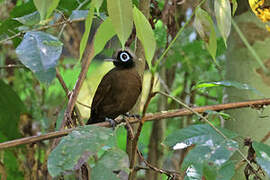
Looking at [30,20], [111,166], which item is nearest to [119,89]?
[30,20]

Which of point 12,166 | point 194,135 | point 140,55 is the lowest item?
point 12,166

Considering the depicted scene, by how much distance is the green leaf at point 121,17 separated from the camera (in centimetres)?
79

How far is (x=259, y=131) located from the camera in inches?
58.9

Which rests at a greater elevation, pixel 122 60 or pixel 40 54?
pixel 40 54

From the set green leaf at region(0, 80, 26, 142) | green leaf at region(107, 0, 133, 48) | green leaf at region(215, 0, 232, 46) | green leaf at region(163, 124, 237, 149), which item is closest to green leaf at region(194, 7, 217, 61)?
green leaf at region(215, 0, 232, 46)

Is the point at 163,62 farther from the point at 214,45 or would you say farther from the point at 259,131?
the point at 214,45

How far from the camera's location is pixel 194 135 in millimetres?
A: 1122

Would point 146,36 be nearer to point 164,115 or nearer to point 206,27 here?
point 206,27

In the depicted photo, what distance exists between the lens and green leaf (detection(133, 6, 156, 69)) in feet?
2.63

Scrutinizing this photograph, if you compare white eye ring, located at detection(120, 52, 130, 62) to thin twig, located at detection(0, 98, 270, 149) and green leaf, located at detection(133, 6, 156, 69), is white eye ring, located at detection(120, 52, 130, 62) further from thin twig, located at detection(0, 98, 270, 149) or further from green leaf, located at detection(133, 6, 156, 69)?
green leaf, located at detection(133, 6, 156, 69)

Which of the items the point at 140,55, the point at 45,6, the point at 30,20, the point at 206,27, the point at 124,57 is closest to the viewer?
the point at 45,6

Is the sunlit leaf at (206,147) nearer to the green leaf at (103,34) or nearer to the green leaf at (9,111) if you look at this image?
the green leaf at (103,34)

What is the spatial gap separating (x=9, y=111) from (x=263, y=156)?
136cm

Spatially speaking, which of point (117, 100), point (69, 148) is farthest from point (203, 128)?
point (117, 100)
